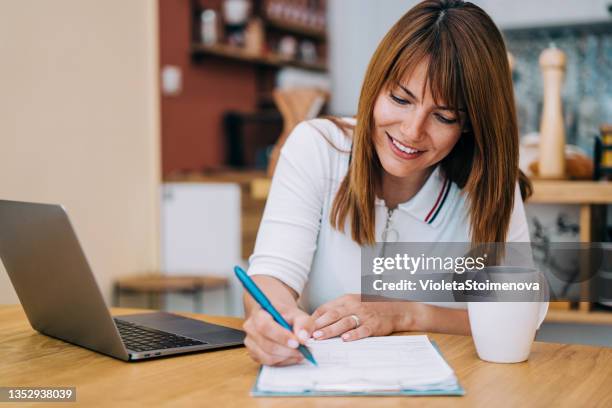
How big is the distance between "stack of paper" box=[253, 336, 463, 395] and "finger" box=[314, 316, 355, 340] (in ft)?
0.10

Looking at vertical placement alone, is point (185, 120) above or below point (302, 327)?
above

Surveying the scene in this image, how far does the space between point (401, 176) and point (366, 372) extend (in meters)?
0.57

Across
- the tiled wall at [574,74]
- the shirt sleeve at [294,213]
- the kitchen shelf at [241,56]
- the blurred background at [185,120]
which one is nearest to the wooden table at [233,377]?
the shirt sleeve at [294,213]

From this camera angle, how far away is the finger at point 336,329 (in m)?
1.02

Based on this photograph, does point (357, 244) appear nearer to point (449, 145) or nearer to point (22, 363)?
point (449, 145)

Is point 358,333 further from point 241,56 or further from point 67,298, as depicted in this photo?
point 241,56

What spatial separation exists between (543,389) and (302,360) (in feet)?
0.91

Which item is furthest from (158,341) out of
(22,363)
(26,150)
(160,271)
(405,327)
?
(160,271)

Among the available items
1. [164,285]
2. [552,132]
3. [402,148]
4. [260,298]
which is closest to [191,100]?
[164,285]

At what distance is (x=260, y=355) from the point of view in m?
0.88

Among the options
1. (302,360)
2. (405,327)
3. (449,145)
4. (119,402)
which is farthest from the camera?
(449,145)

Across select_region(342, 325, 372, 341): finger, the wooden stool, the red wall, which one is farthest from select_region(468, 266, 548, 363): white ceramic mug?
the red wall

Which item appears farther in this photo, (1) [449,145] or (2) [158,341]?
(1) [449,145]

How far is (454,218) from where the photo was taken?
1.44 meters
